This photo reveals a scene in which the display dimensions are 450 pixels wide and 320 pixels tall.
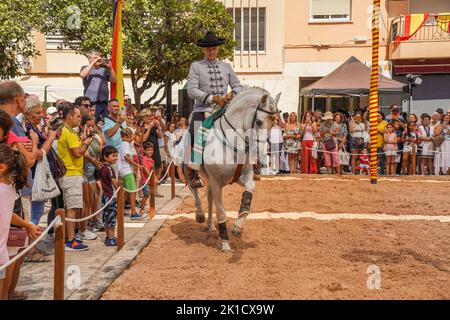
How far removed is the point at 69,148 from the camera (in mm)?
6535

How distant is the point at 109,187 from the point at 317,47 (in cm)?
1827

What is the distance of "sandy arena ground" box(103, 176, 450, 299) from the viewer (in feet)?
16.5

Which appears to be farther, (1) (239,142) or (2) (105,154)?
(2) (105,154)

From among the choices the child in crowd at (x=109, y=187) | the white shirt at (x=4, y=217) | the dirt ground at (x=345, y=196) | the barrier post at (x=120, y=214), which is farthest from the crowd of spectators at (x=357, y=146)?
the white shirt at (x=4, y=217)

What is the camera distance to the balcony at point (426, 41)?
22094 millimetres

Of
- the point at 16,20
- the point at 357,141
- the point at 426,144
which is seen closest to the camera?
the point at 426,144

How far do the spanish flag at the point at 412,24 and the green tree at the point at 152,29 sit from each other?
9.11 metres

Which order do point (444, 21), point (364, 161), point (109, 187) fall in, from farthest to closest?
point (444, 21) < point (364, 161) < point (109, 187)

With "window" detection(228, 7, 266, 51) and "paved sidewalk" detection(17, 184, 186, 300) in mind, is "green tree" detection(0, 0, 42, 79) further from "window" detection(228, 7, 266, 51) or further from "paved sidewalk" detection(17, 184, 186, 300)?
"paved sidewalk" detection(17, 184, 186, 300)

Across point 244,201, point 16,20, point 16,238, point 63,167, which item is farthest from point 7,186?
point 16,20

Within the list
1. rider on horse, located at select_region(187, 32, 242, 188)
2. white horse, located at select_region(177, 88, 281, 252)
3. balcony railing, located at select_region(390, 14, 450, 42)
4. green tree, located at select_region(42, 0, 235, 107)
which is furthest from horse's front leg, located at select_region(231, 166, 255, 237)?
balcony railing, located at select_region(390, 14, 450, 42)

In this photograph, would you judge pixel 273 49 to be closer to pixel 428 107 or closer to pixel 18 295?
pixel 428 107

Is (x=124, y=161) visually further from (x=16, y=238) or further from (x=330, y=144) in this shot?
(x=330, y=144)

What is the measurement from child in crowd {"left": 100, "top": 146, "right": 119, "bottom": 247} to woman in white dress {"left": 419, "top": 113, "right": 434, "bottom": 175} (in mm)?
10712
